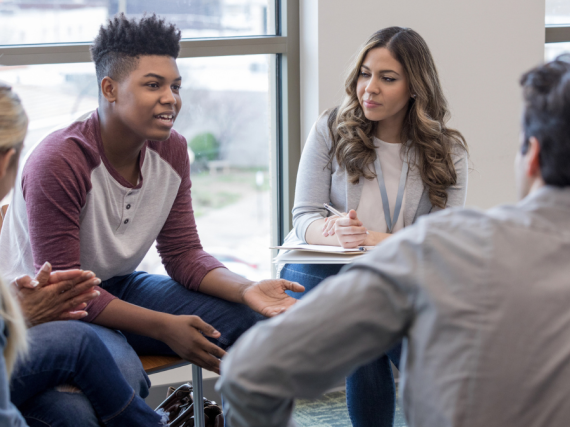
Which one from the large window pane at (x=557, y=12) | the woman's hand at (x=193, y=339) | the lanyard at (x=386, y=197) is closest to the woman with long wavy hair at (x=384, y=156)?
the lanyard at (x=386, y=197)

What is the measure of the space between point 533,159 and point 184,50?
1854 millimetres

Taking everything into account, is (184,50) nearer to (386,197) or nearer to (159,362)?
(386,197)

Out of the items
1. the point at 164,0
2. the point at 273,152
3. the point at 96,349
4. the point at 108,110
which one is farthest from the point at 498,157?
the point at 96,349

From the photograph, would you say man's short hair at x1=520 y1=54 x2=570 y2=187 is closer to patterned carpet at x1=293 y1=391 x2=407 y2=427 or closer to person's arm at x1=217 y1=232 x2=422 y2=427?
person's arm at x1=217 y1=232 x2=422 y2=427

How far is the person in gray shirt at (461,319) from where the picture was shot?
2.28ft

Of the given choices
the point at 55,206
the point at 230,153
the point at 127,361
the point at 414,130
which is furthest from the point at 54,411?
the point at 230,153

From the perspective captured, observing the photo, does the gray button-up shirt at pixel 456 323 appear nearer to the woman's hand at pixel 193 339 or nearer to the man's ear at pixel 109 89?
the woman's hand at pixel 193 339

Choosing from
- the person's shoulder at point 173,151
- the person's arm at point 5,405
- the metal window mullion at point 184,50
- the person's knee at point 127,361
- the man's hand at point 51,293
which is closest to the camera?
the person's arm at point 5,405

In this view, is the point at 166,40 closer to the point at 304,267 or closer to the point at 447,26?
the point at 304,267

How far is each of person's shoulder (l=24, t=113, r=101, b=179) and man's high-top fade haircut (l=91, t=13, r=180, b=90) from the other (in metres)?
0.17

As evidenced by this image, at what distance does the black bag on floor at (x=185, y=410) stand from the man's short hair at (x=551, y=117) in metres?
1.38

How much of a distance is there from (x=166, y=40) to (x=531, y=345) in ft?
4.44

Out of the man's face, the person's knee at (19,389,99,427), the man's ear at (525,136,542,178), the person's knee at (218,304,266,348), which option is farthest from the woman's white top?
the man's ear at (525,136,542,178)

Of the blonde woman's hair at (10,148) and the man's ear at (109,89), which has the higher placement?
the man's ear at (109,89)
